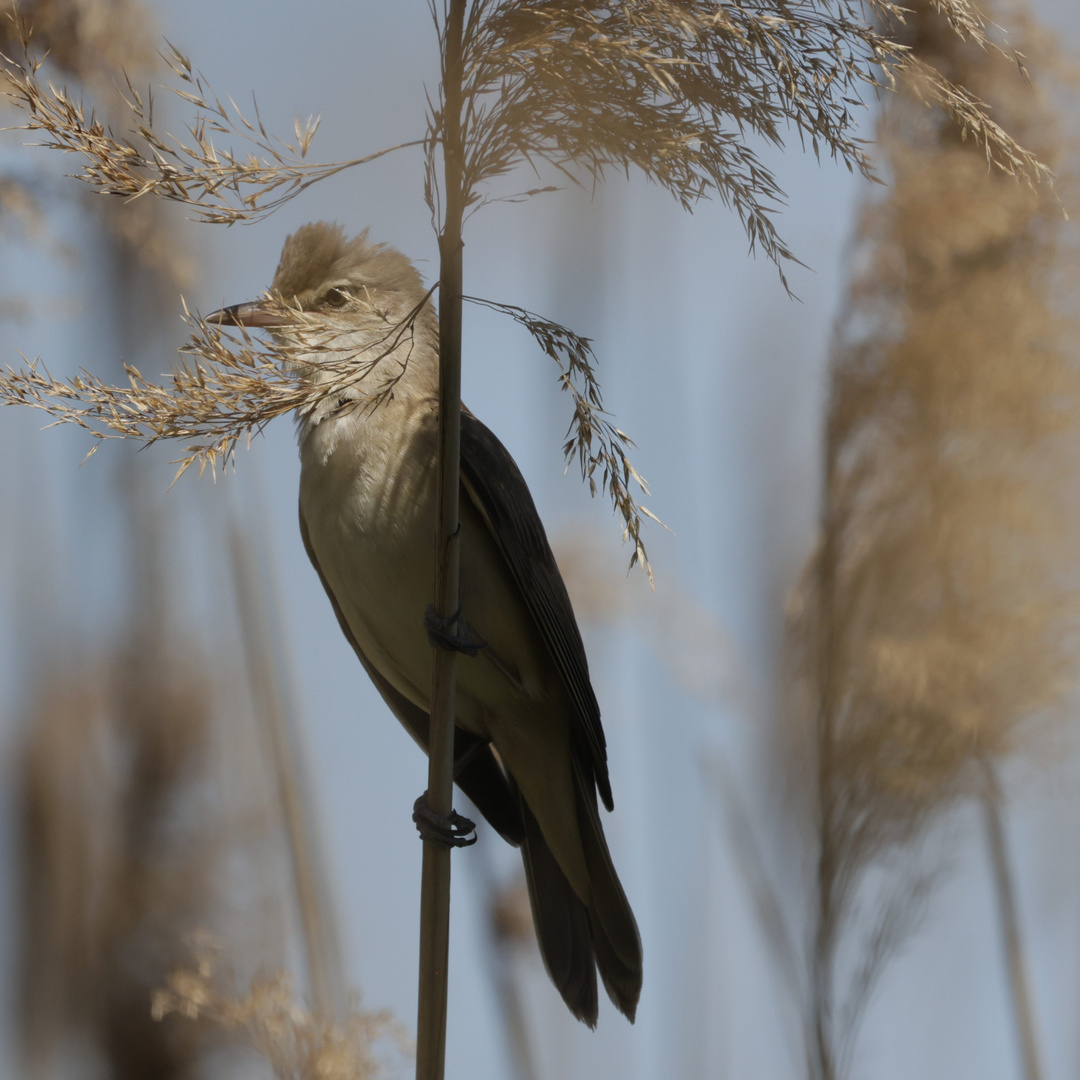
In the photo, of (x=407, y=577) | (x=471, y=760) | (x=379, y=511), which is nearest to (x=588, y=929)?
(x=471, y=760)

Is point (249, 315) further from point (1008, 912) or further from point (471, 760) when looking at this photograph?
point (1008, 912)

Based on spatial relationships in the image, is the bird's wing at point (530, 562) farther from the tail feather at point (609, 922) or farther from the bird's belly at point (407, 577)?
the tail feather at point (609, 922)

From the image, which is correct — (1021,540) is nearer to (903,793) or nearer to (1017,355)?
(1017,355)

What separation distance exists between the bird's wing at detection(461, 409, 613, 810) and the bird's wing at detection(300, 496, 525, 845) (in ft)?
1.29

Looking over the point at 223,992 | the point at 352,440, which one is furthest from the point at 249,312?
the point at 223,992

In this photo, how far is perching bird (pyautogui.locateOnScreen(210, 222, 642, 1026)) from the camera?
7.45 feet

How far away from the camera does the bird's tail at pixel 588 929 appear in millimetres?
2328

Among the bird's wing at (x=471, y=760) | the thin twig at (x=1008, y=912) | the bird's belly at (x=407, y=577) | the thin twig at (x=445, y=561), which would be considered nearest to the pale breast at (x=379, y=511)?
the bird's belly at (x=407, y=577)

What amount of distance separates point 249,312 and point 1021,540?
1465 mm

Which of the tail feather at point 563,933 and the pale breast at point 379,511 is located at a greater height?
the pale breast at point 379,511

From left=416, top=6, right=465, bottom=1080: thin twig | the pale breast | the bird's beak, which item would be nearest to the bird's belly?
the pale breast

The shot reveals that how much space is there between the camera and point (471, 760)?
2.69m

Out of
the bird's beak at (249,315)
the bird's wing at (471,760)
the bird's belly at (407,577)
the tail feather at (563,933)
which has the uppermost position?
the bird's beak at (249,315)

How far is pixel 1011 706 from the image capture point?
5.84 feet
